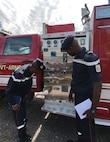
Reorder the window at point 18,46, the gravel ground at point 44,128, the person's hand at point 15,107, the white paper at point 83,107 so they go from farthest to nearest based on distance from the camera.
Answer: the window at point 18,46 < the gravel ground at point 44,128 < the person's hand at point 15,107 < the white paper at point 83,107

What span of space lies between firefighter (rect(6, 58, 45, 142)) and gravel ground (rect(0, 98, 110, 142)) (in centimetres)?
35

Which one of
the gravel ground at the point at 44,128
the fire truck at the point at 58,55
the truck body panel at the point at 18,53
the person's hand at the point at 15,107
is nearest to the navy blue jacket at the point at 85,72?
the fire truck at the point at 58,55

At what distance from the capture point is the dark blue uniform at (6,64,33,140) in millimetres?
3654

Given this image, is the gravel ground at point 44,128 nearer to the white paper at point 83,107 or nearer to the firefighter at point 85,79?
the firefighter at point 85,79

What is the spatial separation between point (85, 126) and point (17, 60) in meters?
2.37

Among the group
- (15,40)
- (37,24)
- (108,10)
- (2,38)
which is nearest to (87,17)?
(108,10)

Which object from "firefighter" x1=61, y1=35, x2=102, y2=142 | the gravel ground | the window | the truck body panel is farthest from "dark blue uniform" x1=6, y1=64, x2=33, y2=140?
the window

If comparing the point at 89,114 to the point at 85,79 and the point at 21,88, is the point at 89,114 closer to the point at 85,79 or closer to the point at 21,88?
the point at 85,79

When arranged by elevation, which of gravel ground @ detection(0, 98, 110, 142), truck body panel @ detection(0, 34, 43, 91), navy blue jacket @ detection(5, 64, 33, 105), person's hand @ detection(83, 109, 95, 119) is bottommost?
gravel ground @ detection(0, 98, 110, 142)

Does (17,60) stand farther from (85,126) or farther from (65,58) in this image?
(85,126)

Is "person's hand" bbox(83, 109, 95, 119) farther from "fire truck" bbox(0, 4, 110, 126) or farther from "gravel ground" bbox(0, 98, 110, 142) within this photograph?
"gravel ground" bbox(0, 98, 110, 142)

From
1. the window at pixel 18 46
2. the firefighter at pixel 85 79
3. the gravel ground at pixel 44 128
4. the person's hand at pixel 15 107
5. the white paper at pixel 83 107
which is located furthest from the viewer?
the window at pixel 18 46

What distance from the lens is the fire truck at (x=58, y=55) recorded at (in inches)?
142

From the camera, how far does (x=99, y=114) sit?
3.80m
